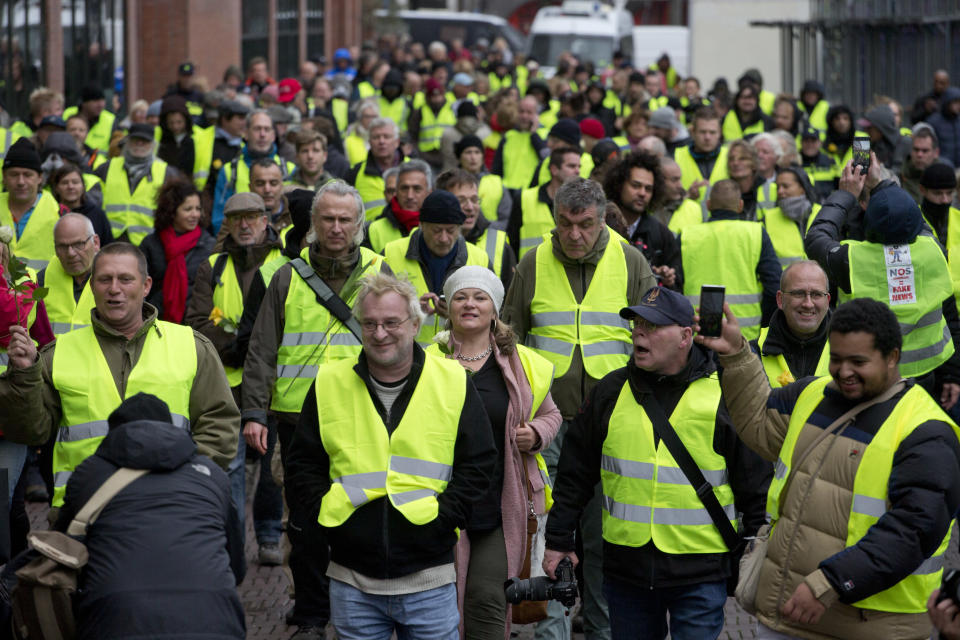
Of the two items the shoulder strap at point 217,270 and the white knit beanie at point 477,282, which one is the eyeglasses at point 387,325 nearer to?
the white knit beanie at point 477,282

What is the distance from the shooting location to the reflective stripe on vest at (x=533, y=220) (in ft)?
33.6

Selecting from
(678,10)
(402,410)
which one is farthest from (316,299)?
(678,10)

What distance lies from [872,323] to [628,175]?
14.0 feet

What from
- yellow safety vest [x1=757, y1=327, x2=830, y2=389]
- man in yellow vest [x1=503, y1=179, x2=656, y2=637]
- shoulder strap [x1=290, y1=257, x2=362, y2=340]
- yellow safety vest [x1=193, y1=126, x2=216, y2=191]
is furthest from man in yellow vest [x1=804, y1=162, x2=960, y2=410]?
yellow safety vest [x1=193, y1=126, x2=216, y2=191]

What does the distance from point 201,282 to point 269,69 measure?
25.7 metres

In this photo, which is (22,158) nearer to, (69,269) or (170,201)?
(170,201)

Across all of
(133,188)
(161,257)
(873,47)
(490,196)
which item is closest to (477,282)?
(161,257)

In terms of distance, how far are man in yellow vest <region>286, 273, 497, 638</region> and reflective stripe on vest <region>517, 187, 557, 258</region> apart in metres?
4.93

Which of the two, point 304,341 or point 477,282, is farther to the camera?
point 304,341

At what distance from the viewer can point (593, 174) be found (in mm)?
10109

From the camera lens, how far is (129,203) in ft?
38.5

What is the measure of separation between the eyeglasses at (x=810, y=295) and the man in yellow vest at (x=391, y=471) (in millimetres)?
2021

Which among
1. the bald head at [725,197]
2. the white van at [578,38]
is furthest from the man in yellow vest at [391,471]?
the white van at [578,38]

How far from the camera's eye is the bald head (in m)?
9.01
